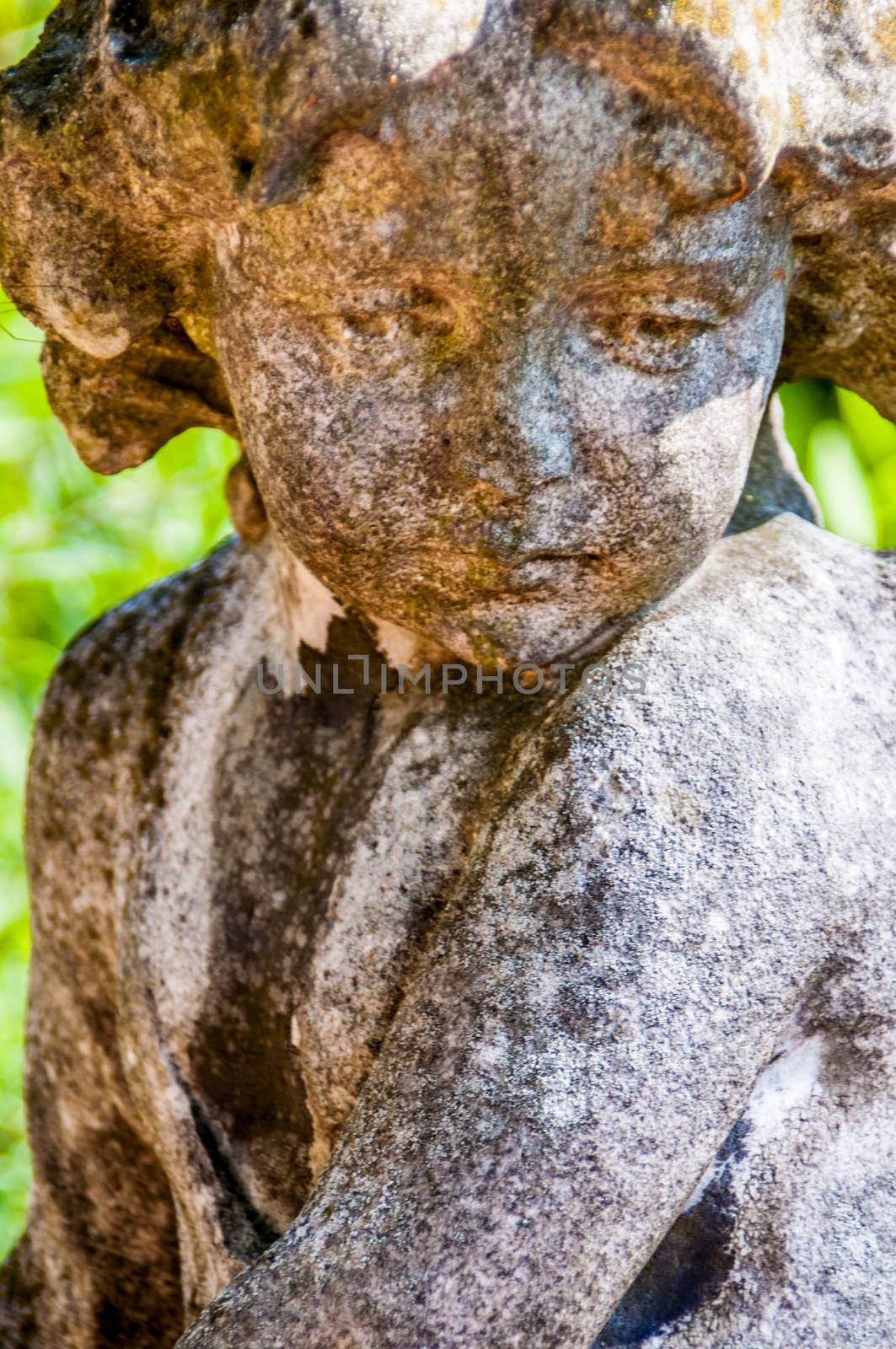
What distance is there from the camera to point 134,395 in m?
1.07

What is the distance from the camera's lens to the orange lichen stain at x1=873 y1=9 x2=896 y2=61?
824mm

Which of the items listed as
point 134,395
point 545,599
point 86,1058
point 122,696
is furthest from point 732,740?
point 86,1058

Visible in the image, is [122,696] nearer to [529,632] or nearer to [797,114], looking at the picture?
[529,632]

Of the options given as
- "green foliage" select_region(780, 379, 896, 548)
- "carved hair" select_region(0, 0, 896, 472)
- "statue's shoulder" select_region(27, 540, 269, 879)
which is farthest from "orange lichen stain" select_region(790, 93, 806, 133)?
"green foliage" select_region(780, 379, 896, 548)

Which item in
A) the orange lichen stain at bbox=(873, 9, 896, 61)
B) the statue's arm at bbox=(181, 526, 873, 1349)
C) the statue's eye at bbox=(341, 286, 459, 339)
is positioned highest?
the orange lichen stain at bbox=(873, 9, 896, 61)

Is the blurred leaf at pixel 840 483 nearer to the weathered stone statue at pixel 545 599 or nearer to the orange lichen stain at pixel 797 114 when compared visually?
the weathered stone statue at pixel 545 599

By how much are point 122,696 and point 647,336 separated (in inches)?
22.9

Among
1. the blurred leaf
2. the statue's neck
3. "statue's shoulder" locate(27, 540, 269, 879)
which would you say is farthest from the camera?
the blurred leaf

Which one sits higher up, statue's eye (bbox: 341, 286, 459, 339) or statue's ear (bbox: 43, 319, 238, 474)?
statue's ear (bbox: 43, 319, 238, 474)

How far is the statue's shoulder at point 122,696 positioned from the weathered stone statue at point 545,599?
0.67 feet

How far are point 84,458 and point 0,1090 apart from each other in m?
1.63

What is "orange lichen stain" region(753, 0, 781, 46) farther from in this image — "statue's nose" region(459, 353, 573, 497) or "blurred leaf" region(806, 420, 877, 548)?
"blurred leaf" region(806, 420, 877, 548)

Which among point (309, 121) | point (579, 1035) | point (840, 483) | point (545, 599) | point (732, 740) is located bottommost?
point (579, 1035)

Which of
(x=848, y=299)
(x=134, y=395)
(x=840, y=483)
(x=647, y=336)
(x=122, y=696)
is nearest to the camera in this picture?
(x=647, y=336)
